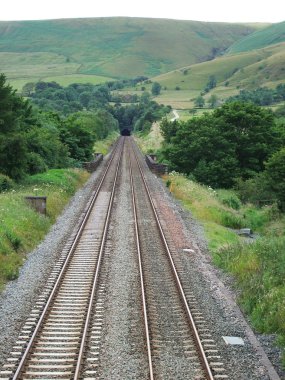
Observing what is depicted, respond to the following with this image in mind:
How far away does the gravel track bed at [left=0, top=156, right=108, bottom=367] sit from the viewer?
1328 cm

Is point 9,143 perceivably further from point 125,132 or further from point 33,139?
point 125,132

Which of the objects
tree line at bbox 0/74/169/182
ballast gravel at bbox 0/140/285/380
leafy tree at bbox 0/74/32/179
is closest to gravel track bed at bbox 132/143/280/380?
ballast gravel at bbox 0/140/285/380

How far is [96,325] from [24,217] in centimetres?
1239

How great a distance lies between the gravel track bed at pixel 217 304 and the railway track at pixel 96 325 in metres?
0.35

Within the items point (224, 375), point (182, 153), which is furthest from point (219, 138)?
point (224, 375)

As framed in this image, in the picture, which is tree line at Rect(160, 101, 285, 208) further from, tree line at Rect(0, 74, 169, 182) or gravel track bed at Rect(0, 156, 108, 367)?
gravel track bed at Rect(0, 156, 108, 367)

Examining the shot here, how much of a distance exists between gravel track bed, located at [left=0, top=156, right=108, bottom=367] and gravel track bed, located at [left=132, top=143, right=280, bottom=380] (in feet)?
16.8

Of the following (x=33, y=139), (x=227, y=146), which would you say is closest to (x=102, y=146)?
(x=227, y=146)

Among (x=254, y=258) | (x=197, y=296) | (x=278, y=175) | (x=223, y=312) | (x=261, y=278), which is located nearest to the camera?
(x=223, y=312)

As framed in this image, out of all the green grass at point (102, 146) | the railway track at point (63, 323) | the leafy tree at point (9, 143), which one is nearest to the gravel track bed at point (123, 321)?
the railway track at point (63, 323)

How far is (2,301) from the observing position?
15.3 m

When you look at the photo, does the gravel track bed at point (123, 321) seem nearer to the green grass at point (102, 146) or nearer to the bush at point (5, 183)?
the bush at point (5, 183)

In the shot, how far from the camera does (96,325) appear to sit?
1361 centimetres

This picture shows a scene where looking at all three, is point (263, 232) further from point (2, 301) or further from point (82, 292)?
point (2, 301)
